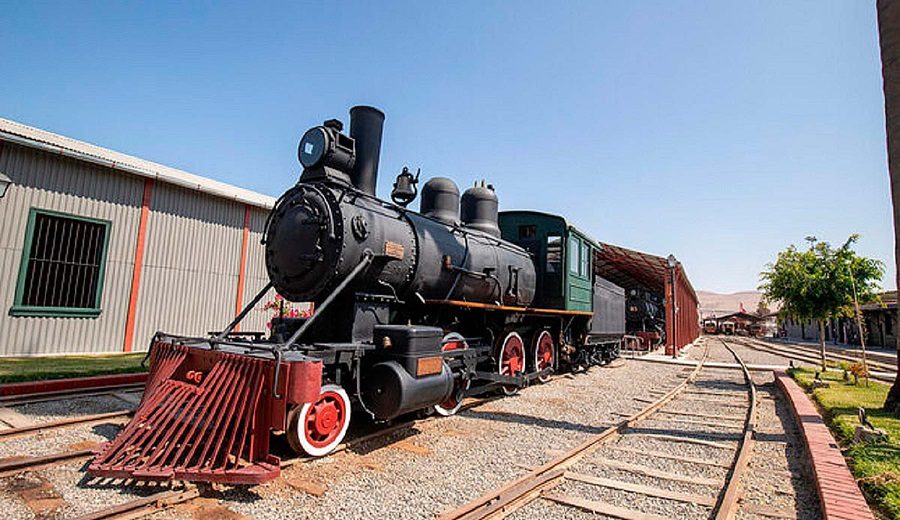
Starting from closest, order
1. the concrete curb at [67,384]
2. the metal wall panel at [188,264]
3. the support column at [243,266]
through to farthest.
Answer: the concrete curb at [67,384] < the metal wall panel at [188,264] < the support column at [243,266]

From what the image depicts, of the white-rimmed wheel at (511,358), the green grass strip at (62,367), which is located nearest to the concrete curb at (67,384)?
the green grass strip at (62,367)

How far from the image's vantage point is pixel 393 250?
5.82 meters

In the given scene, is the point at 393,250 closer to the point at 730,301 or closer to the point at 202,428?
the point at 202,428

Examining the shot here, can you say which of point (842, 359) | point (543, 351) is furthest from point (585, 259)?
point (842, 359)

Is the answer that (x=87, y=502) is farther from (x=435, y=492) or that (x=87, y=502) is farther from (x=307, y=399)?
(x=435, y=492)

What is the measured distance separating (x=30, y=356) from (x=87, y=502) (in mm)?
9484

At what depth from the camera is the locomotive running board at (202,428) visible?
140 inches

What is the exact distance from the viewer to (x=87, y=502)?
3.34 meters

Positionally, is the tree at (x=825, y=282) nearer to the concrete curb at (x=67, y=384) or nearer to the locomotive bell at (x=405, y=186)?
the locomotive bell at (x=405, y=186)

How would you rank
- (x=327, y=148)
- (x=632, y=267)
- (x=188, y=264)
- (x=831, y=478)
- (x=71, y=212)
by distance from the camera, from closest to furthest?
1. (x=831, y=478)
2. (x=327, y=148)
3. (x=71, y=212)
4. (x=188, y=264)
5. (x=632, y=267)

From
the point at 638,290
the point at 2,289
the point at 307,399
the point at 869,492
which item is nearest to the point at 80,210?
the point at 2,289

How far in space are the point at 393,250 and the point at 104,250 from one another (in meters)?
9.38

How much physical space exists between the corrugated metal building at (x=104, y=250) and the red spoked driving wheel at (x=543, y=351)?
31.4 feet

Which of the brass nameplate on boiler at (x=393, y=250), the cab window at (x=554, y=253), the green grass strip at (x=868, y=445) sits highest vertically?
the cab window at (x=554, y=253)
